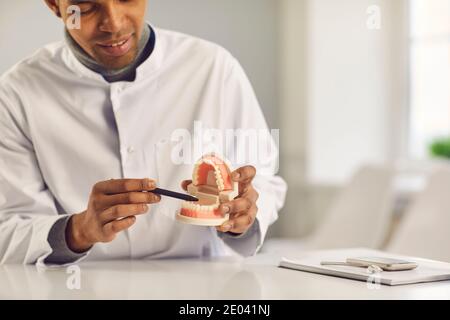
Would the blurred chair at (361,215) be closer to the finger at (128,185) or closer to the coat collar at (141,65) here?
the coat collar at (141,65)

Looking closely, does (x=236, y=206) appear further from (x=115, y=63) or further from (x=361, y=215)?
(x=361, y=215)

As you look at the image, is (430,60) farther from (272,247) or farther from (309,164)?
(272,247)

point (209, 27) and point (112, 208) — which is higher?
point (209, 27)

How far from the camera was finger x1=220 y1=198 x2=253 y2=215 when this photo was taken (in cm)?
122

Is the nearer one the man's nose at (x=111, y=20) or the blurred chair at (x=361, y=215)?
the man's nose at (x=111, y=20)

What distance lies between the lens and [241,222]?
4.18 ft

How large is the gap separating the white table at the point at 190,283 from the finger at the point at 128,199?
11 centimetres

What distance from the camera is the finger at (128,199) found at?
118 centimetres

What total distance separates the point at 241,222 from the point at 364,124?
188 cm

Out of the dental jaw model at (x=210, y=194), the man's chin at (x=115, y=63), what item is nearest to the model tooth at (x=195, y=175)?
the dental jaw model at (x=210, y=194)

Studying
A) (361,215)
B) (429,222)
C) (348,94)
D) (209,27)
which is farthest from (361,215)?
(209,27)
